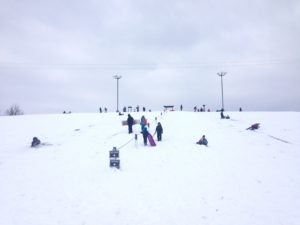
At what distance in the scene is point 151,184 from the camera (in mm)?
14148

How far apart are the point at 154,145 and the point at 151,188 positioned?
9.07m

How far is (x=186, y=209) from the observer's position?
38.5 feet

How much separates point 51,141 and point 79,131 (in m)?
6.18

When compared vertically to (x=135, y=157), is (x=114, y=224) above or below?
below

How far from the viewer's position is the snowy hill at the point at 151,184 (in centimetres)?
1123

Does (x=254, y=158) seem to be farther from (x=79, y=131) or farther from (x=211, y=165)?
(x=79, y=131)

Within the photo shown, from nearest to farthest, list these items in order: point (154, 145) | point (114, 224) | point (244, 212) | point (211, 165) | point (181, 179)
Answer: point (114, 224) → point (244, 212) → point (181, 179) → point (211, 165) → point (154, 145)

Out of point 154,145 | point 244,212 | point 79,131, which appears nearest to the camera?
point 244,212

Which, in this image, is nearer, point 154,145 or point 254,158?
point 254,158

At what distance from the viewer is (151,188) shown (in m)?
13.7

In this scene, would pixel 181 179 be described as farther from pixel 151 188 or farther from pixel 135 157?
pixel 135 157

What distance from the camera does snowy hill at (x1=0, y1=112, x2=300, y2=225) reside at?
11.2 m

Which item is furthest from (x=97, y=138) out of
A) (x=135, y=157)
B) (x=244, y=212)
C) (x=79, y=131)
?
(x=244, y=212)

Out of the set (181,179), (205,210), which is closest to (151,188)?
(181,179)
